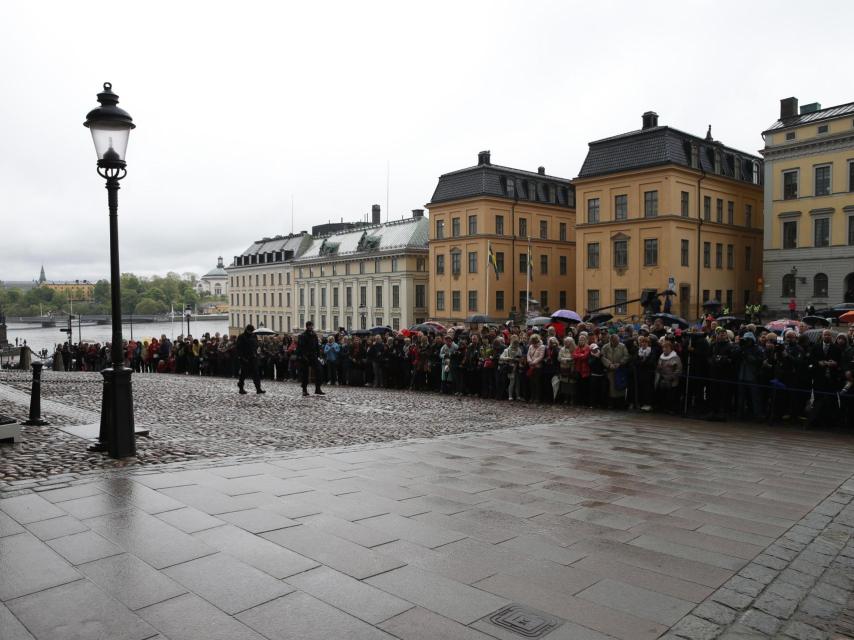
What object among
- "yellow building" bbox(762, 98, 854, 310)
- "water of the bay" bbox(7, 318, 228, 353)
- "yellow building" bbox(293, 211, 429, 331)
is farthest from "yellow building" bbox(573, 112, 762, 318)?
"water of the bay" bbox(7, 318, 228, 353)

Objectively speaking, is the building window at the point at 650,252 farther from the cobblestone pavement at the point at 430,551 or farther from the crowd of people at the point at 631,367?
the cobblestone pavement at the point at 430,551

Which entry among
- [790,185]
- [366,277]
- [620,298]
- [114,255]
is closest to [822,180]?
[790,185]

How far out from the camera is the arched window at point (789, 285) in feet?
165

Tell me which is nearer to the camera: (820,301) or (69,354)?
(69,354)

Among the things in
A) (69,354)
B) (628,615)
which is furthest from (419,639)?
(69,354)

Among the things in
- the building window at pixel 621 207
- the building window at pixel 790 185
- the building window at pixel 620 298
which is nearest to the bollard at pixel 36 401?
the building window at pixel 620 298

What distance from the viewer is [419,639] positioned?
384 cm

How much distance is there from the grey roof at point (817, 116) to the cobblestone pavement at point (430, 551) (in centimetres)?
4755

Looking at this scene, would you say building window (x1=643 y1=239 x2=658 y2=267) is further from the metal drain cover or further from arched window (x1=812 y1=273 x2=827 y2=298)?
the metal drain cover

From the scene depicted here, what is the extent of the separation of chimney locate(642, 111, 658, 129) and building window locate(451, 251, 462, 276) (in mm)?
19943

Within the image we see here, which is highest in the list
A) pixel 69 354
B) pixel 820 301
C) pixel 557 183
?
pixel 557 183

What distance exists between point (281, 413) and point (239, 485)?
6.62m

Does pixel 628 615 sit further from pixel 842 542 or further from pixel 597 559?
pixel 842 542

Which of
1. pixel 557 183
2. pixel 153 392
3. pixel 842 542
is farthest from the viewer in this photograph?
pixel 557 183
